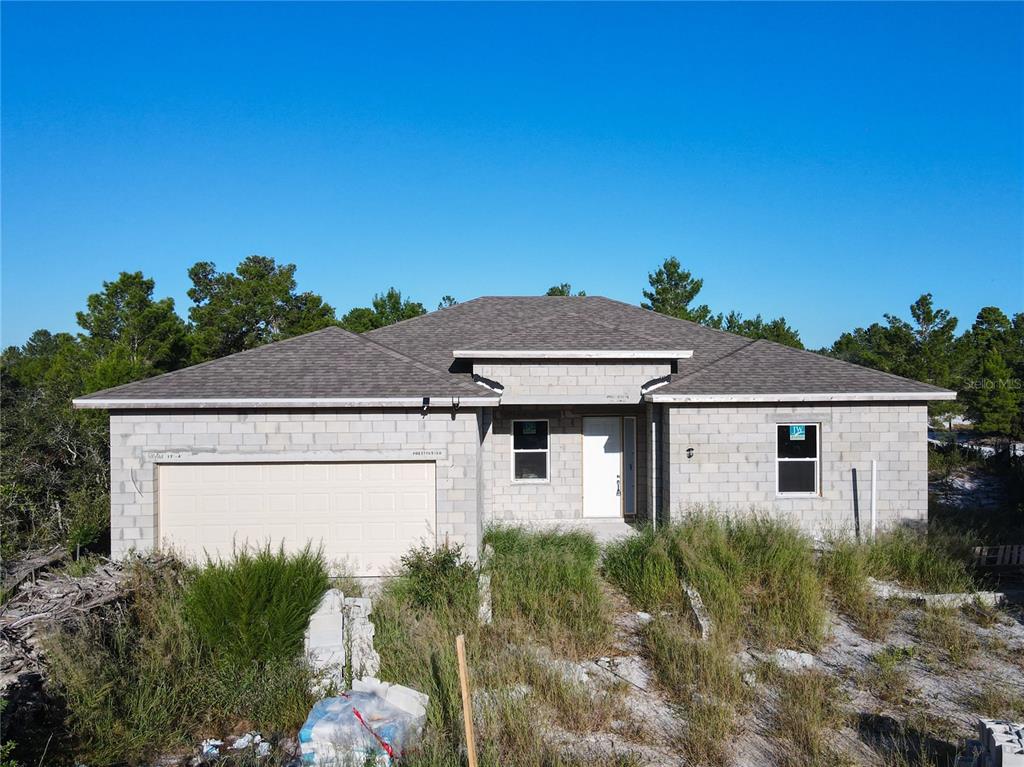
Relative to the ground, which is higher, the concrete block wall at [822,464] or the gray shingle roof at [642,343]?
the gray shingle roof at [642,343]

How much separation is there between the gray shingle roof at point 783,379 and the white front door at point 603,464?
2.08 meters

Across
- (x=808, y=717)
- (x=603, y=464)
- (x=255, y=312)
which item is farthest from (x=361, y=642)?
(x=255, y=312)

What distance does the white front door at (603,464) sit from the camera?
1502 cm

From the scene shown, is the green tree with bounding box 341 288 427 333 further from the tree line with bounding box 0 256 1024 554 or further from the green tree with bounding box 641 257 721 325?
the green tree with bounding box 641 257 721 325

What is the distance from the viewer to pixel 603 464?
15117 millimetres

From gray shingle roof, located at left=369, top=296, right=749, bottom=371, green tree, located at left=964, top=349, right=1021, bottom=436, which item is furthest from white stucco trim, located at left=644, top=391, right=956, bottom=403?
green tree, located at left=964, top=349, right=1021, bottom=436

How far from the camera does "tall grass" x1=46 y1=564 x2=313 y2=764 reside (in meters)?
6.43

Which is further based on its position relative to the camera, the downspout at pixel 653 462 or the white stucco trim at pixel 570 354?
the downspout at pixel 653 462

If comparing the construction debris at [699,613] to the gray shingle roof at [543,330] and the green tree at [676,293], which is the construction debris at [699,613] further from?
the green tree at [676,293]

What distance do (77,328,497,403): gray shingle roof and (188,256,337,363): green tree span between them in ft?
63.3

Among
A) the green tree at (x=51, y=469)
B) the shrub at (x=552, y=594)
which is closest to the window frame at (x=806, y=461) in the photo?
the shrub at (x=552, y=594)

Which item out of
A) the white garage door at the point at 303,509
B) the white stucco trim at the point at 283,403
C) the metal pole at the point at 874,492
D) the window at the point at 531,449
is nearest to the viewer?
the white stucco trim at the point at 283,403

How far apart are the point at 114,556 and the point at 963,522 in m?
16.3

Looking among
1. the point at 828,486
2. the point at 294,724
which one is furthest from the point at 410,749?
the point at 828,486
